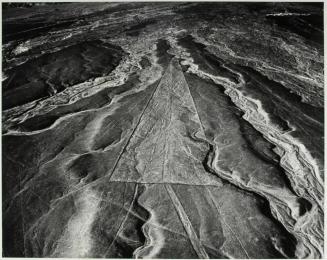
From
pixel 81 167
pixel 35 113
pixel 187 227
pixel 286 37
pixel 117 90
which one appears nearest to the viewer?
pixel 187 227

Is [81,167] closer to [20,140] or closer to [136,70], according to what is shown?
[20,140]

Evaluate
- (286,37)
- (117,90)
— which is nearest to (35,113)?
(117,90)

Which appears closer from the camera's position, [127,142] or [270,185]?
[270,185]

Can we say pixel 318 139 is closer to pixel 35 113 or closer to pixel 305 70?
pixel 305 70

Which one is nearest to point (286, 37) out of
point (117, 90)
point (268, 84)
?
point (268, 84)

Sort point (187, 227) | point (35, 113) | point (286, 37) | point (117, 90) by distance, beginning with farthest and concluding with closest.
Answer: point (286, 37) → point (117, 90) → point (35, 113) → point (187, 227)

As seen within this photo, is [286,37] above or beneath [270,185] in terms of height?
above
